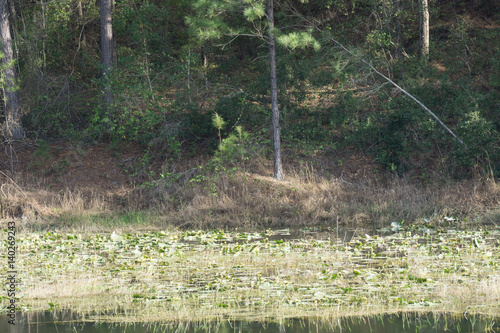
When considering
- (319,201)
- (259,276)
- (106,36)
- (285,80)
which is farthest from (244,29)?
(259,276)

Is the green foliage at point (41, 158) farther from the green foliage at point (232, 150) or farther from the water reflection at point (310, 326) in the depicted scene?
the water reflection at point (310, 326)

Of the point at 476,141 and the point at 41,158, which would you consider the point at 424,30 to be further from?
the point at 41,158

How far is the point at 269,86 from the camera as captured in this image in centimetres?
1842

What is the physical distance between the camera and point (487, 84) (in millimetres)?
18031

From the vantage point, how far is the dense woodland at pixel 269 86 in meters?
16.1

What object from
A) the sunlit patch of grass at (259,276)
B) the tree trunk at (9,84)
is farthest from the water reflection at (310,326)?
the tree trunk at (9,84)

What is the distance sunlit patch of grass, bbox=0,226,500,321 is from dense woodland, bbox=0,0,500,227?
5904mm

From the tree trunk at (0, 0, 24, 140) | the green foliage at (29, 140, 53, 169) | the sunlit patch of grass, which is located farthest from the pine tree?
the tree trunk at (0, 0, 24, 140)

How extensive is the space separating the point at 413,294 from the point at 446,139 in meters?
11.1

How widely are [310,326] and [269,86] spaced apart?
13.4 meters

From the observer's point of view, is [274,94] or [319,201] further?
[274,94]

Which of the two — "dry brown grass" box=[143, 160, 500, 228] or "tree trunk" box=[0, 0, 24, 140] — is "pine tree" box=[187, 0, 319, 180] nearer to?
"dry brown grass" box=[143, 160, 500, 228]

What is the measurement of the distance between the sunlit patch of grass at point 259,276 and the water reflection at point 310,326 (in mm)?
176

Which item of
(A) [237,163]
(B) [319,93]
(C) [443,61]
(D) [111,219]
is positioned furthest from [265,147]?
(C) [443,61]
